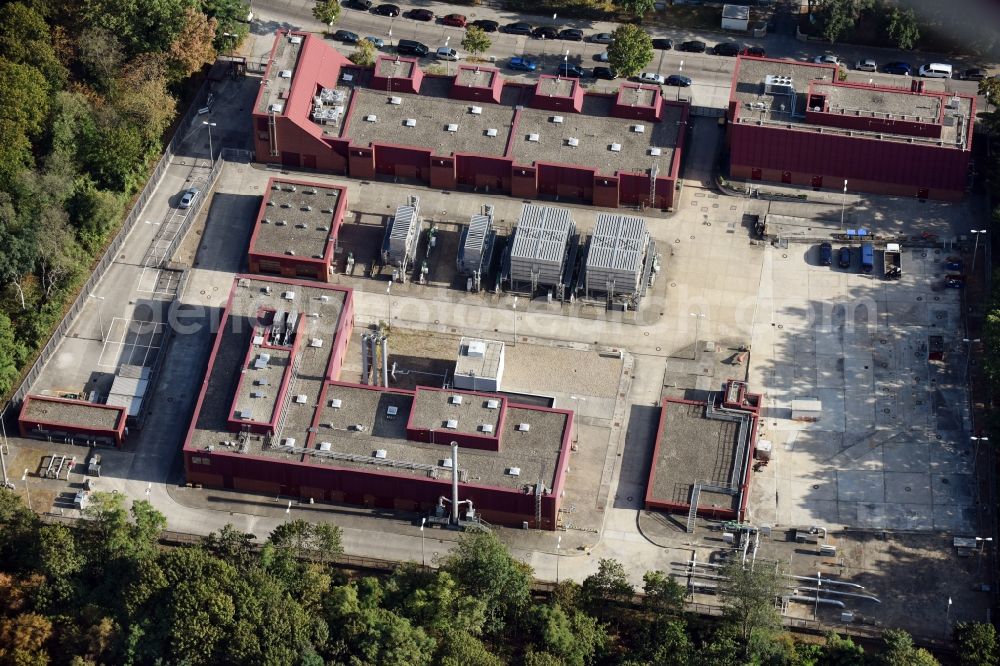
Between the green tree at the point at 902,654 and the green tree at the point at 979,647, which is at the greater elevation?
the green tree at the point at 979,647

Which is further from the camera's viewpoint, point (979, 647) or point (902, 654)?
point (979, 647)

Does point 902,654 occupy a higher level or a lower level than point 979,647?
lower

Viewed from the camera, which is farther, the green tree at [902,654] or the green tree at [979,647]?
the green tree at [979,647]

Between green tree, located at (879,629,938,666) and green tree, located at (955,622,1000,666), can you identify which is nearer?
green tree, located at (879,629,938,666)

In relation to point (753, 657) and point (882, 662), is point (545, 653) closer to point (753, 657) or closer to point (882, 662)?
point (753, 657)
